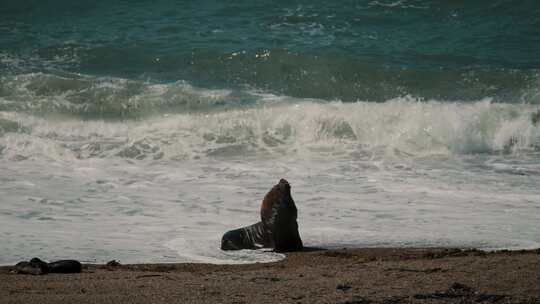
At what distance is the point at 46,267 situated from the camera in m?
6.73

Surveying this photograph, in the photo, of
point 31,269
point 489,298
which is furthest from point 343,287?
point 31,269

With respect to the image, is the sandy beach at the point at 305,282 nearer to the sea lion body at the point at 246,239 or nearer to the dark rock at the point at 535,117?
the sea lion body at the point at 246,239

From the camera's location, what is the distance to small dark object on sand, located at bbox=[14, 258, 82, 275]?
22.0 feet

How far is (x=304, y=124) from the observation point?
45.7 feet

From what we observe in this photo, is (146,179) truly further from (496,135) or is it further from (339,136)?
(496,135)

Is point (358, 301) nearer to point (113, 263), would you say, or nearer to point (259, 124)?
point (113, 263)

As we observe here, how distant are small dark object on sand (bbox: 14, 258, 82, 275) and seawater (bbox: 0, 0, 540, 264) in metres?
0.72

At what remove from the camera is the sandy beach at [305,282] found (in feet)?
18.6

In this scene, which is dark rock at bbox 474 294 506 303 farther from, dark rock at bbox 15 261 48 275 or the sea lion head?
dark rock at bbox 15 261 48 275

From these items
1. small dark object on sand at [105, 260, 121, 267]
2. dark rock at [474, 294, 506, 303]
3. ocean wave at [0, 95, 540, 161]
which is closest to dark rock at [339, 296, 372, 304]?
dark rock at [474, 294, 506, 303]

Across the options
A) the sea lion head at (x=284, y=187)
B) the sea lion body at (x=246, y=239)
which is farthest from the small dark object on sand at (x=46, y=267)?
the sea lion head at (x=284, y=187)

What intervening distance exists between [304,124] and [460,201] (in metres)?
4.39

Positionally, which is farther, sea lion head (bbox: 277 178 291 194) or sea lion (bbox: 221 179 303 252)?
sea lion head (bbox: 277 178 291 194)

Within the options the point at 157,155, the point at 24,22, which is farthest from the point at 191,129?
the point at 24,22
